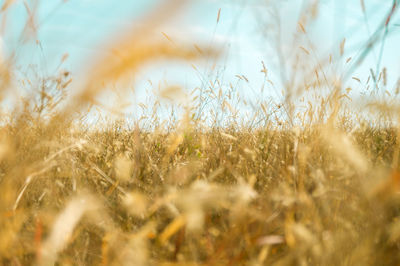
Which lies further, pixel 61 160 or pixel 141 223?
pixel 61 160

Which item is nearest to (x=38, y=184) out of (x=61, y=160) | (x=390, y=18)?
(x=61, y=160)

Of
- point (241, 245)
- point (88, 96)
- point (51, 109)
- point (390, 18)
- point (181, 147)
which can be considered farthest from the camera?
point (181, 147)

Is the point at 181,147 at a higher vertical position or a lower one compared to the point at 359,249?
higher

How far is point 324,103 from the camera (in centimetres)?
117

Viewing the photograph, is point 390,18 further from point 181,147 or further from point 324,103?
point 181,147

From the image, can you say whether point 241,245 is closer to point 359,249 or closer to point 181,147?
point 359,249

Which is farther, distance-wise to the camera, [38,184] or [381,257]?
[38,184]

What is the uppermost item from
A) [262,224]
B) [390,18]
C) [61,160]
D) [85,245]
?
[390,18]

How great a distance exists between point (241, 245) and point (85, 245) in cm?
43

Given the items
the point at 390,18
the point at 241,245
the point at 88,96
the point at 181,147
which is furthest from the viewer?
the point at 181,147

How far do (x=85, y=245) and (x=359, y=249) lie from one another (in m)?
0.69

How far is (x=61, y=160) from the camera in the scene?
113 cm

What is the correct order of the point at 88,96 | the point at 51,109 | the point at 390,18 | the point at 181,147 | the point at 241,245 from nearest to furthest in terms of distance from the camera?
the point at 88,96 → the point at 241,245 → the point at 390,18 → the point at 51,109 → the point at 181,147

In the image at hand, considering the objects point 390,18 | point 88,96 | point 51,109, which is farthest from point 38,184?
point 390,18
